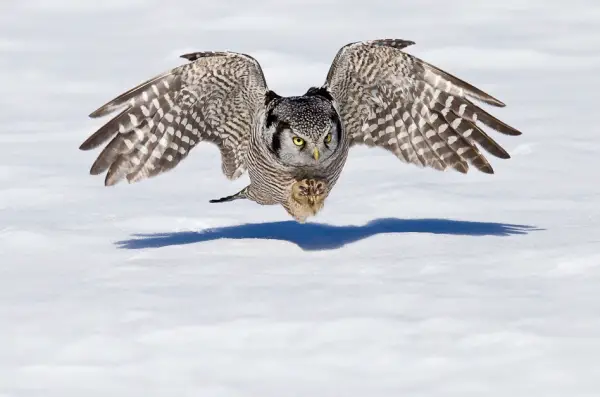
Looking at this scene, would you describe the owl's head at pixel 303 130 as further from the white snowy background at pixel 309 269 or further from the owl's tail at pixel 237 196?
the owl's tail at pixel 237 196

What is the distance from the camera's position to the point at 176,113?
7941mm

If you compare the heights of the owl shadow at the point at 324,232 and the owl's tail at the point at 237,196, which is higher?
the owl's tail at the point at 237,196

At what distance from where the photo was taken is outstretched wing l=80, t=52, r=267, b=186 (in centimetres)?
770

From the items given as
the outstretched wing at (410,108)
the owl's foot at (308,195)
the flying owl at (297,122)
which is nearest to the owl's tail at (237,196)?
the flying owl at (297,122)

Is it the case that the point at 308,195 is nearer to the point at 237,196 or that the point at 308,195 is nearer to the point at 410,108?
the point at 237,196

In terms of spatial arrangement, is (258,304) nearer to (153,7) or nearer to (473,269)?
(473,269)

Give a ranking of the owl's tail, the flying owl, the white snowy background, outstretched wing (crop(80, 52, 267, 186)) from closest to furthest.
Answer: the white snowy background
the flying owl
outstretched wing (crop(80, 52, 267, 186))
the owl's tail

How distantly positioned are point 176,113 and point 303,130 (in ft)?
3.31

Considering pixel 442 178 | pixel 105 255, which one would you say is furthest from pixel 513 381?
pixel 442 178

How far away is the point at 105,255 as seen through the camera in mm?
7285

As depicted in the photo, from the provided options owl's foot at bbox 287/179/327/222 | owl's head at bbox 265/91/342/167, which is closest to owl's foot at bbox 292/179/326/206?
owl's foot at bbox 287/179/327/222

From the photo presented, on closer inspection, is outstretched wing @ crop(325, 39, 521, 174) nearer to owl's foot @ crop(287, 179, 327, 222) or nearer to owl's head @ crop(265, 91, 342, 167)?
owl's head @ crop(265, 91, 342, 167)

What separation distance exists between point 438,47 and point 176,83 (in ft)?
23.4

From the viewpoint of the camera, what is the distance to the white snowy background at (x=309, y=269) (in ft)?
17.0
